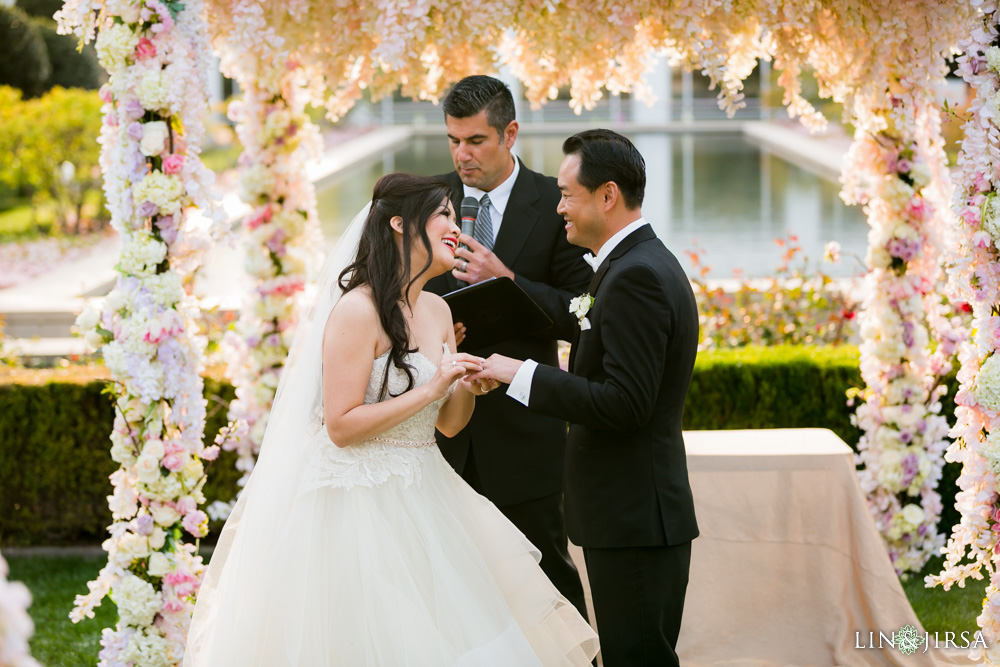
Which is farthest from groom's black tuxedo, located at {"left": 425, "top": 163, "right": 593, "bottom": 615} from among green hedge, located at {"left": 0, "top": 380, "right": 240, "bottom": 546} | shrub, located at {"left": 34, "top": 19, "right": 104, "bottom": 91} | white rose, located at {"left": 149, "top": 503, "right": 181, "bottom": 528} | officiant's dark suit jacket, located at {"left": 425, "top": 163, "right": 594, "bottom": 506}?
shrub, located at {"left": 34, "top": 19, "right": 104, "bottom": 91}

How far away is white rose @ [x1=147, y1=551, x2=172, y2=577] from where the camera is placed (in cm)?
366

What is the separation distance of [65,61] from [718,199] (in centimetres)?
1707

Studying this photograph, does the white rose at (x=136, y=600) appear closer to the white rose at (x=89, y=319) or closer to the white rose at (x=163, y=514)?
the white rose at (x=163, y=514)

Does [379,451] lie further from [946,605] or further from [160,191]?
[946,605]

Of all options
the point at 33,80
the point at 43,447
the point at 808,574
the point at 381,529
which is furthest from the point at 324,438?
the point at 33,80

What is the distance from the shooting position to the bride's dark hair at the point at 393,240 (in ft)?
9.43

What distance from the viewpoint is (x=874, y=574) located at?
4.15 metres

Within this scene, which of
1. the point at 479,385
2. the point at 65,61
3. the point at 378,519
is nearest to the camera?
the point at 378,519

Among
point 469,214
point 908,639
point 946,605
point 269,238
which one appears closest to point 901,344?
point 946,605

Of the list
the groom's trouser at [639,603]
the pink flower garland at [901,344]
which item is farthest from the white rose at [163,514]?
the pink flower garland at [901,344]

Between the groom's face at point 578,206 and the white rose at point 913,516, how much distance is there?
3.08m

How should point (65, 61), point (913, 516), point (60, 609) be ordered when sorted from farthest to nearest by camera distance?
point (65, 61), point (913, 516), point (60, 609)

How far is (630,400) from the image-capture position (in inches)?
106

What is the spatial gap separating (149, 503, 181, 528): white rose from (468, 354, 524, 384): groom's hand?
1.54m
